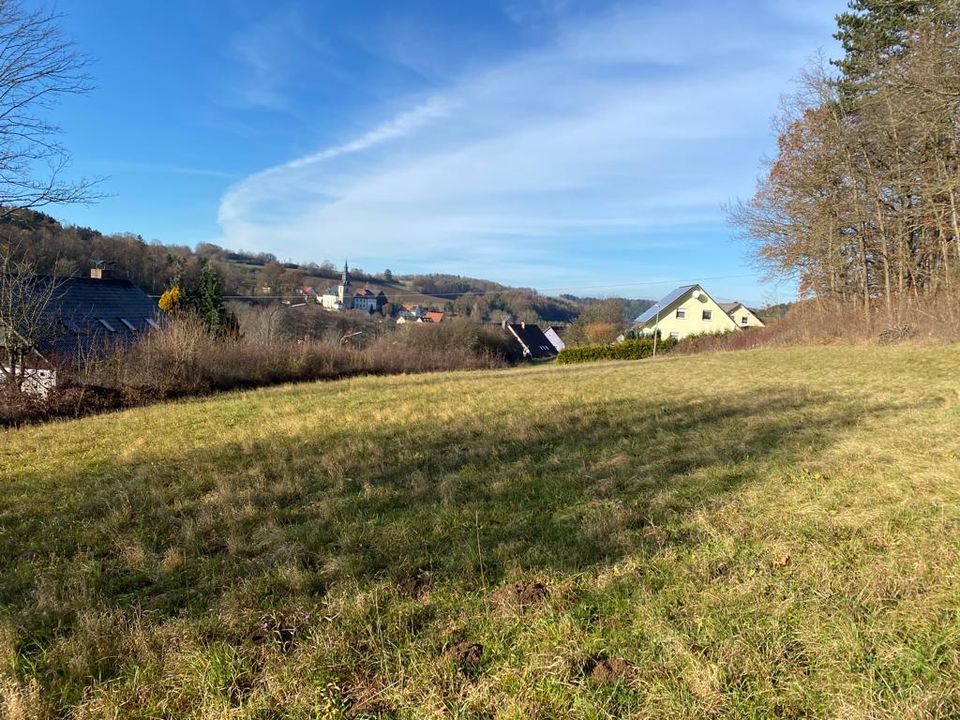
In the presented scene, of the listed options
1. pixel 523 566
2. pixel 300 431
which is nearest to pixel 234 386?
pixel 300 431

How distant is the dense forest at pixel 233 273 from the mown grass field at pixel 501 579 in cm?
1027

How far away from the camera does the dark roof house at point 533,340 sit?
6575cm

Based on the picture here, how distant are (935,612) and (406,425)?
20.9ft

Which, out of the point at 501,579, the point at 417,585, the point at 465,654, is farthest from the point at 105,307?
the point at 465,654

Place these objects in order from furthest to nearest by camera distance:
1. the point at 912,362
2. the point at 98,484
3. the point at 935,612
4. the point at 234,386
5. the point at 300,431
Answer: the point at 234,386 → the point at 912,362 → the point at 300,431 → the point at 98,484 → the point at 935,612

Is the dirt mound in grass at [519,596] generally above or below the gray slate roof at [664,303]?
below

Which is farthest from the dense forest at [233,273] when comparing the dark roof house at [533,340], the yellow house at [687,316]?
the yellow house at [687,316]

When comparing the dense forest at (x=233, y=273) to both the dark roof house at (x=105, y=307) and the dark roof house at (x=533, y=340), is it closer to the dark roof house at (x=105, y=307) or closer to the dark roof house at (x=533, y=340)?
the dark roof house at (x=105, y=307)

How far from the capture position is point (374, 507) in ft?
13.5

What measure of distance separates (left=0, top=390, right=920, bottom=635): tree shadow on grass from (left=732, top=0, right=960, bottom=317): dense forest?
45.9ft

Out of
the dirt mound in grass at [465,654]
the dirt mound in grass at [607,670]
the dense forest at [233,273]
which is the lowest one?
the dirt mound in grass at [465,654]

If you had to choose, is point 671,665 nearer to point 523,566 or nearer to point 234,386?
point 523,566

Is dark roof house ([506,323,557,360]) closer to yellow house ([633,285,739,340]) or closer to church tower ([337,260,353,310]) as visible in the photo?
yellow house ([633,285,739,340])

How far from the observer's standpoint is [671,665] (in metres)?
1.99
